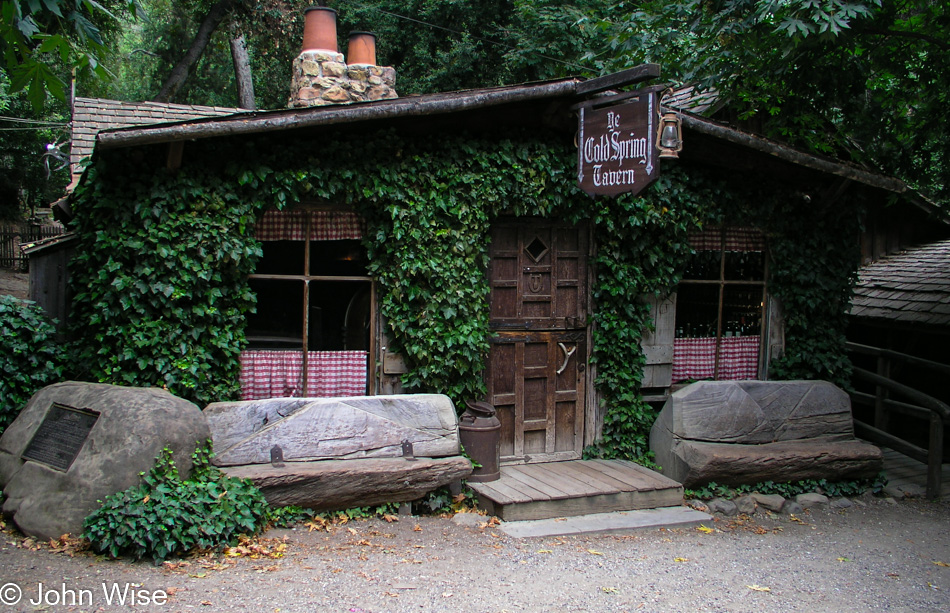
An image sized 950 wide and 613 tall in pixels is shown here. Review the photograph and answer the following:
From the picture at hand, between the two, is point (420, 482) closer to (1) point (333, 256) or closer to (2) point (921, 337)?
(1) point (333, 256)

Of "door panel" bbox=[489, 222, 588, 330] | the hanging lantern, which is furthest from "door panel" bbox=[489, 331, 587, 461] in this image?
the hanging lantern

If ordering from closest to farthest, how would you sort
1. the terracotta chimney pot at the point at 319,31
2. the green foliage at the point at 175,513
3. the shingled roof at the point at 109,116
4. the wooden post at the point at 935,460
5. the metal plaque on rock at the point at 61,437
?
the green foliage at the point at 175,513
the metal plaque on rock at the point at 61,437
the wooden post at the point at 935,460
the shingled roof at the point at 109,116
the terracotta chimney pot at the point at 319,31

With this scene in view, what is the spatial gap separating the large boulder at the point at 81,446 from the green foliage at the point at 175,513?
111 millimetres

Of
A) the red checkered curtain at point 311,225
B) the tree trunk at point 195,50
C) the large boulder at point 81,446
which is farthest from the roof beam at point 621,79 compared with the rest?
the tree trunk at point 195,50

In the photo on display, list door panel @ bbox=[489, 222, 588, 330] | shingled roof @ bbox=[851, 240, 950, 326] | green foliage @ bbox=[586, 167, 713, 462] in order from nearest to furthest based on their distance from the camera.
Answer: door panel @ bbox=[489, 222, 588, 330] → green foliage @ bbox=[586, 167, 713, 462] → shingled roof @ bbox=[851, 240, 950, 326]

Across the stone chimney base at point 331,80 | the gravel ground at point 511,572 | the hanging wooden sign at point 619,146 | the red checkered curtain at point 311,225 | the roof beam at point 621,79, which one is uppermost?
the stone chimney base at point 331,80

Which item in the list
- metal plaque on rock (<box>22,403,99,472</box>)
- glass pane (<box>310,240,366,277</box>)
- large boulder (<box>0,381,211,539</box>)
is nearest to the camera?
large boulder (<box>0,381,211,539</box>)

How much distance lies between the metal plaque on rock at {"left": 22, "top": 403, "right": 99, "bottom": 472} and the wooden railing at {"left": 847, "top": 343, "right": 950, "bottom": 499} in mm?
7789

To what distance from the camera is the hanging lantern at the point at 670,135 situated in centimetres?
573

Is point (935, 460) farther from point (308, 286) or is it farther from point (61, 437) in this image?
point (61, 437)

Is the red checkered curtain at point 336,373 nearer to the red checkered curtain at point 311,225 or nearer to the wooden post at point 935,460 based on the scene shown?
the red checkered curtain at point 311,225

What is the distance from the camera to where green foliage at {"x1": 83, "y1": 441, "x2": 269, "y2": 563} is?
4688 millimetres

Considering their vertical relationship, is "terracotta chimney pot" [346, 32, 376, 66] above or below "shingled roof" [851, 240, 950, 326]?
above

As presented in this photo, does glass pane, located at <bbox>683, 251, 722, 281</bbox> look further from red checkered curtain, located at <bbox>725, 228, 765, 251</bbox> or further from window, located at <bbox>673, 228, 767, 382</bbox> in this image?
red checkered curtain, located at <bbox>725, 228, 765, 251</bbox>
